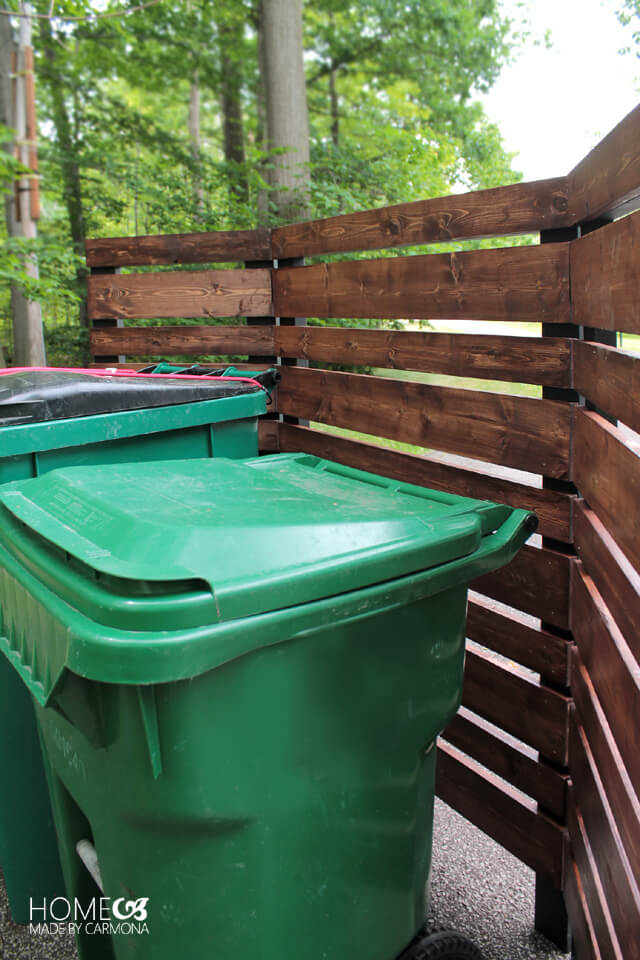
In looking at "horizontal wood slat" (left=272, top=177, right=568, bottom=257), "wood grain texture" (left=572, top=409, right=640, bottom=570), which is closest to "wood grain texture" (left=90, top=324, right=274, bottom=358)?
"horizontal wood slat" (left=272, top=177, right=568, bottom=257)

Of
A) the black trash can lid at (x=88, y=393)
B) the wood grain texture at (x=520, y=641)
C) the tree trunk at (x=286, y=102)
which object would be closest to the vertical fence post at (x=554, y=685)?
the wood grain texture at (x=520, y=641)

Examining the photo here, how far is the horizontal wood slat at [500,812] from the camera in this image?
2150mm

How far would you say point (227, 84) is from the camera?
516 inches

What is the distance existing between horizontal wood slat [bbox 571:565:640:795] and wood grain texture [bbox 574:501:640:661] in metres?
0.03

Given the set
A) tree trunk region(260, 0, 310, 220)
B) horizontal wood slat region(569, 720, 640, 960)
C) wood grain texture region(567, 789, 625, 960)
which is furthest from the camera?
tree trunk region(260, 0, 310, 220)

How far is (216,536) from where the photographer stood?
1304 mm

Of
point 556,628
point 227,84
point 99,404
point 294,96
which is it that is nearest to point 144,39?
point 227,84

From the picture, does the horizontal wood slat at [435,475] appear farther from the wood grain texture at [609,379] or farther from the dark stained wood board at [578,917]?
the dark stained wood board at [578,917]

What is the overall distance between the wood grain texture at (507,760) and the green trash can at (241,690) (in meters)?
0.62

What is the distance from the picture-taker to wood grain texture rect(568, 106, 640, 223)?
1.29 m

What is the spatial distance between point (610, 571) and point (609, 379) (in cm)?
38

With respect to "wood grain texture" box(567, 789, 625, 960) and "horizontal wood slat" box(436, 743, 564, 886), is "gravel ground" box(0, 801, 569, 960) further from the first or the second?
"wood grain texture" box(567, 789, 625, 960)

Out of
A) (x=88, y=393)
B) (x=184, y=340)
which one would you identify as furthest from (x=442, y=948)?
(x=184, y=340)

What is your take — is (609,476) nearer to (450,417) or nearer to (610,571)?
(610,571)
